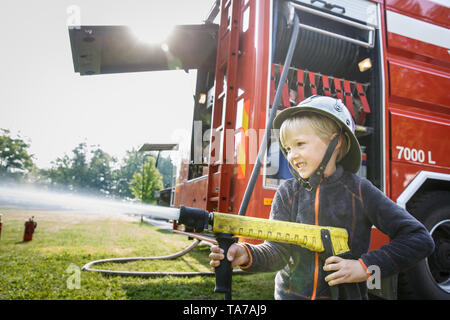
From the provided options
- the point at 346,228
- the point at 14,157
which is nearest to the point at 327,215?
the point at 346,228

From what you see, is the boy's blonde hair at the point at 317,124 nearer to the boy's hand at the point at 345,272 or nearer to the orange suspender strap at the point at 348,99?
the boy's hand at the point at 345,272

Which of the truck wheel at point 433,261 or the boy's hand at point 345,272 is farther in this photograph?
the truck wheel at point 433,261

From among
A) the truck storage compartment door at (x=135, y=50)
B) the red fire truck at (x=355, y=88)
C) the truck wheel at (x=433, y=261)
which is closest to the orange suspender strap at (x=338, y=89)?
the red fire truck at (x=355, y=88)

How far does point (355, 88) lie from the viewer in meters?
3.05

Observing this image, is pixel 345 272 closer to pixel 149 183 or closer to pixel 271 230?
pixel 271 230

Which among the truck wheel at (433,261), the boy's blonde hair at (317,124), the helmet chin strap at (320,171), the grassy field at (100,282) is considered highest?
the boy's blonde hair at (317,124)

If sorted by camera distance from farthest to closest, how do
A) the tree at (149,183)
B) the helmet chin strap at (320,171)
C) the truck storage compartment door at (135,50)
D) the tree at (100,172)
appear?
the tree at (100,172)
the tree at (149,183)
the truck storage compartment door at (135,50)
the helmet chin strap at (320,171)

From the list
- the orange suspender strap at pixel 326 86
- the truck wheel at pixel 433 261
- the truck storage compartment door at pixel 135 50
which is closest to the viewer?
the truck wheel at pixel 433 261

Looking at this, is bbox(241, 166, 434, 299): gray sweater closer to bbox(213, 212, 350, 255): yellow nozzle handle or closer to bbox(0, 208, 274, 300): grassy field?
bbox(213, 212, 350, 255): yellow nozzle handle

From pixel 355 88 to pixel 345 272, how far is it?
254 centimetres

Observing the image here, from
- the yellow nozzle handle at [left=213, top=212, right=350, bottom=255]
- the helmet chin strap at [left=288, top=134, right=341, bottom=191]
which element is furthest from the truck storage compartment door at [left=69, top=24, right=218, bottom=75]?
the yellow nozzle handle at [left=213, top=212, right=350, bottom=255]

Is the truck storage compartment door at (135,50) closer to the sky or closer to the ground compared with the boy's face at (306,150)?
closer to the sky

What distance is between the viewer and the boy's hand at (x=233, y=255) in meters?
1.05
